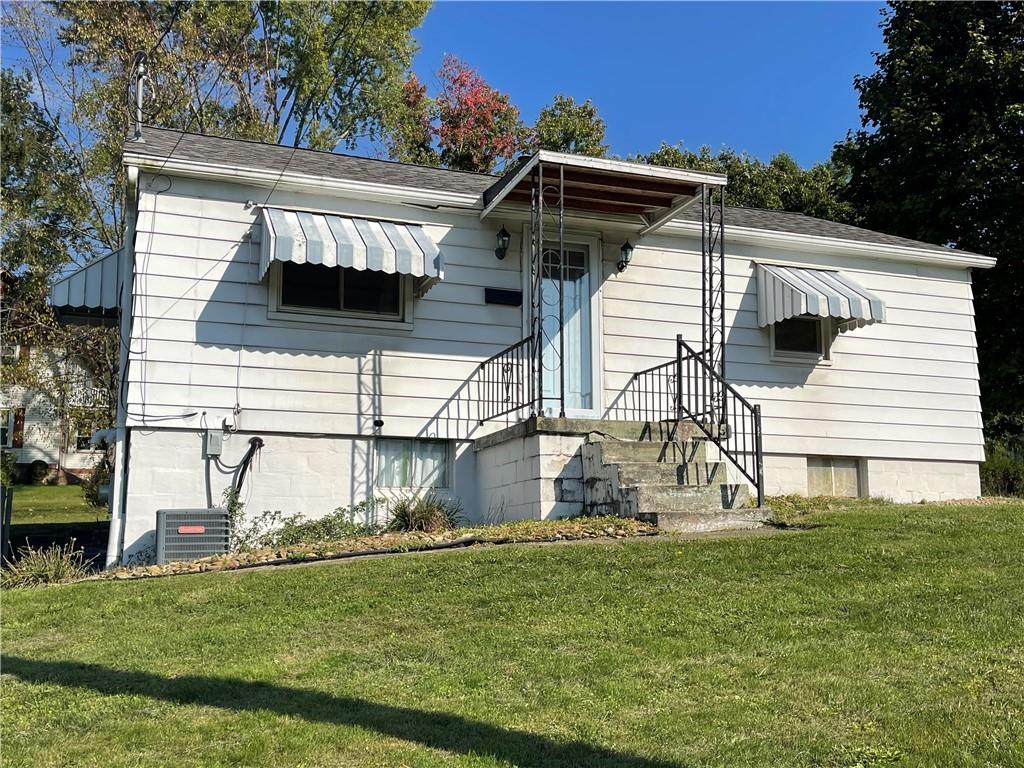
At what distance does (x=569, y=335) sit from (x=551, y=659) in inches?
274

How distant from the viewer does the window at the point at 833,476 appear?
12.8 metres

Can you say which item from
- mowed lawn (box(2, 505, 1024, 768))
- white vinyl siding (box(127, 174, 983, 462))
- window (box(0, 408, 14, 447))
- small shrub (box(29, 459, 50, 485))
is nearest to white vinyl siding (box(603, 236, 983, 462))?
white vinyl siding (box(127, 174, 983, 462))

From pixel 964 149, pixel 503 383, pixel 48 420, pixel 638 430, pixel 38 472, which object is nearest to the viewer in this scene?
pixel 638 430

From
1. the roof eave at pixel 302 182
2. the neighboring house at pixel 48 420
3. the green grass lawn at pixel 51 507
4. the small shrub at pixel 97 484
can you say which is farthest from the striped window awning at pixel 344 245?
the green grass lawn at pixel 51 507

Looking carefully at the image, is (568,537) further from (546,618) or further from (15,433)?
(15,433)

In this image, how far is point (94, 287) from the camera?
11484 mm

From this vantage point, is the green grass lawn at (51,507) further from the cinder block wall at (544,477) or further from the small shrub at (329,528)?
Result: the cinder block wall at (544,477)

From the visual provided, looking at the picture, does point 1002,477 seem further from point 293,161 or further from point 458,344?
point 293,161

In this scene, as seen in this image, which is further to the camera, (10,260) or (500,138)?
(500,138)

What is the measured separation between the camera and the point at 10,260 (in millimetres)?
22594

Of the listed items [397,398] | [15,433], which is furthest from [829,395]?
[15,433]

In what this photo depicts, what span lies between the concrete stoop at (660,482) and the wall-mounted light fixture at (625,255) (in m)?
2.49

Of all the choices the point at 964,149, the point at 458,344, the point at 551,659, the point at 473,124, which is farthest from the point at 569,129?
the point at 551,659

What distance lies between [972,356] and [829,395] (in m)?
2.57
